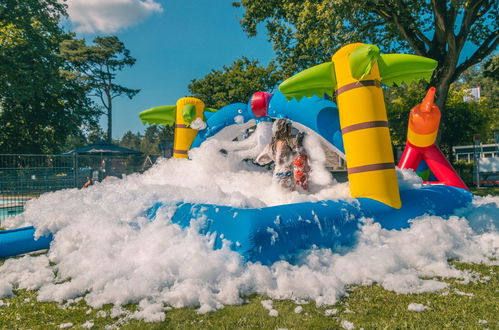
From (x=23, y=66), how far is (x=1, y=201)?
9153mm

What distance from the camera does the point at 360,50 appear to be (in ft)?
13.6

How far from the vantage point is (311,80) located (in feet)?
15.3

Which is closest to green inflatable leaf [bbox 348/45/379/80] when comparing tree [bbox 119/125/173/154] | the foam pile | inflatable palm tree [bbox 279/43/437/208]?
inflatable palm tree [bbox 279/43/437/208]

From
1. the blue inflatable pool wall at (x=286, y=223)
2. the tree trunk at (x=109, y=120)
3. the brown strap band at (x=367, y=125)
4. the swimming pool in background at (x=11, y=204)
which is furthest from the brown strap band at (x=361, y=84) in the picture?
the tree trunk at (x=109, y=120)

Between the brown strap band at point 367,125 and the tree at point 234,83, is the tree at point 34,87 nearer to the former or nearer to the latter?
the tree at point 234,83

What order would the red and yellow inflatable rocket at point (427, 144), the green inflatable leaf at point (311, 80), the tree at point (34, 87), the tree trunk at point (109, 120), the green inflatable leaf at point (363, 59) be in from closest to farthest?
Answer: the green inflatable leaf at point (363, 59), the green inflatable leaf at point (311, 80), the red and yellow inflatable rocket at point (427, 144), the tree at point (34, 87), the tree trunk at point (109, 120)

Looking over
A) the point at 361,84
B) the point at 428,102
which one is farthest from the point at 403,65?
the point at 428,102

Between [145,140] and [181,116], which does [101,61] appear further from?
[145,140]

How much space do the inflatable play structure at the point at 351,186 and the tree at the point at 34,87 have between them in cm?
1404

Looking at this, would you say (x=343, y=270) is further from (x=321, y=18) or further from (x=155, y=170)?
(x=321, y=18)

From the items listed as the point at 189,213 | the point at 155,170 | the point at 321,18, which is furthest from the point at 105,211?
the point at 321,18

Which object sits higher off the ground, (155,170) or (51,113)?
(51,113)

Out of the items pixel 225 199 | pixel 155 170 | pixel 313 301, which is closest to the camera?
pixel 313 301

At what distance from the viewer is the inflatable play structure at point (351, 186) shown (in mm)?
3375
